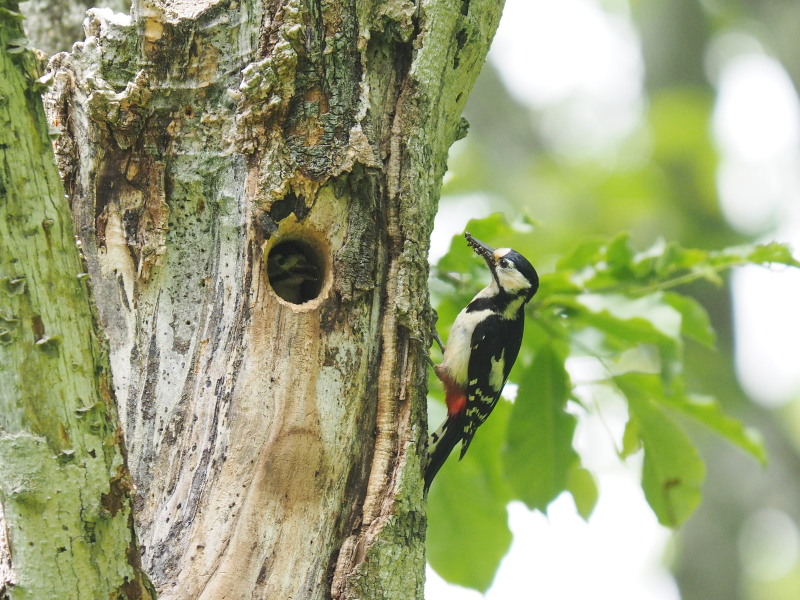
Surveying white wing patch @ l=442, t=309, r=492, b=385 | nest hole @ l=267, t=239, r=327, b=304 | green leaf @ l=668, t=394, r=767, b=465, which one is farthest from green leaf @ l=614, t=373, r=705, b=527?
nest hole @ l=267, t=239, r=327, b=304

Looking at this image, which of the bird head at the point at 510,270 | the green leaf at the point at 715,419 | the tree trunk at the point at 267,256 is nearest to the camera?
the tree trunk at the point at 267,256

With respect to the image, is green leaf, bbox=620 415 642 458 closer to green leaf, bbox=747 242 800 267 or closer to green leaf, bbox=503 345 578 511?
green leaf, bbox=503 345 578 511

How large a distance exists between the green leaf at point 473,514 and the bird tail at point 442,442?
0.11 meters

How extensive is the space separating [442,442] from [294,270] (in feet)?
2.98

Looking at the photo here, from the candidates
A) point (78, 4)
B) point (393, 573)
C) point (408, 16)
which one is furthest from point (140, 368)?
point (78, 4)

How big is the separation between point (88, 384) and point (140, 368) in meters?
0.80

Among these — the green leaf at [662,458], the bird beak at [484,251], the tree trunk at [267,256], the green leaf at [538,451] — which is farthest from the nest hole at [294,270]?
the green leaf at [662,458]

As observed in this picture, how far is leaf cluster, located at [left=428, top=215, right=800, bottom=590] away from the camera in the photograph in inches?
128

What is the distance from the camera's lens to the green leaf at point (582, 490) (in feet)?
11.5

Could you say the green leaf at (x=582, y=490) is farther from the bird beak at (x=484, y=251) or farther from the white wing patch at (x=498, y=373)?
the bird beak at (x=484, y=251)

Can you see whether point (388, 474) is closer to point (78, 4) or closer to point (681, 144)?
point (78, 4)

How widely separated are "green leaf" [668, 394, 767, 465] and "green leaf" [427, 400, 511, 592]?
0.71 metres

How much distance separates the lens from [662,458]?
11.1ft

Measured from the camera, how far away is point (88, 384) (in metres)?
1.76
